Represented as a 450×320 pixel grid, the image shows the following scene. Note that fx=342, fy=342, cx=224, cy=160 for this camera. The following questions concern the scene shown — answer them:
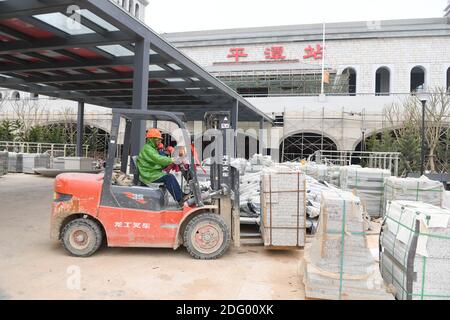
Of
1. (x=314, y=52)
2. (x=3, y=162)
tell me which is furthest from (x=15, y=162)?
(x=314, y=52)

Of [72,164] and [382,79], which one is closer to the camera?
[72,164]

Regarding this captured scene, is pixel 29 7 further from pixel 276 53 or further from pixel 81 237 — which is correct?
pixel 276 53

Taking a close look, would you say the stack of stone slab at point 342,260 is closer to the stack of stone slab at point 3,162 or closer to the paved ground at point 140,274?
the paved ground at point 140,274

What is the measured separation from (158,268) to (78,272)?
103 cm

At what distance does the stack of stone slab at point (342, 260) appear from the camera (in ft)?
12.4

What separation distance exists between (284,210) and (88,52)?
7.12m

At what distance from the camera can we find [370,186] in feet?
29.1

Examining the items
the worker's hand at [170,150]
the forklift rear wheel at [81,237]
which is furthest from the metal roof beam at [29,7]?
the forklift rear wheel at [81,237]

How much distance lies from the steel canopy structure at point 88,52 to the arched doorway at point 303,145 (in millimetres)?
11915

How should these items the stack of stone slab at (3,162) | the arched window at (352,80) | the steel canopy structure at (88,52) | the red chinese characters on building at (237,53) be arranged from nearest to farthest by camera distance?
1. the steel canopy structure at (88,52)
2. the stack of stone slab at (3,162)
3. the arched window at (352,80)
4. the red chinese characters on building at (237,53)

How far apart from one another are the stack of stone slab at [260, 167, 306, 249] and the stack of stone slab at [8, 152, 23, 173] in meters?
17.5

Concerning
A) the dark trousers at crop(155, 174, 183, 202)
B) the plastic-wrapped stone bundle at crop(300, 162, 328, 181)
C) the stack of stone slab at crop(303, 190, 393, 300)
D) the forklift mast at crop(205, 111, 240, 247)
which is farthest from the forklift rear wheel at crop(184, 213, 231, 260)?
the plastic-wrapped stone bundle at crop(300, 162, 328, 181)
